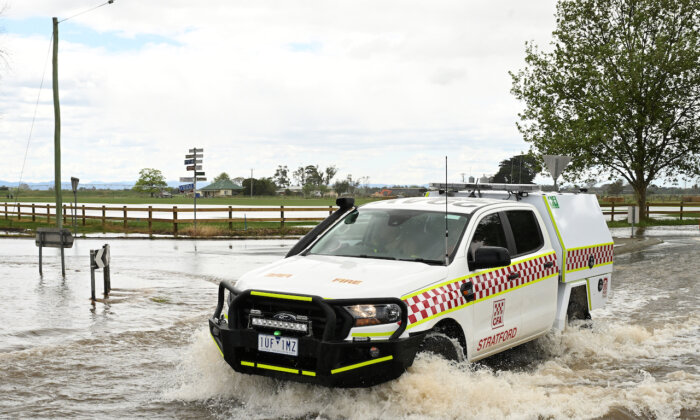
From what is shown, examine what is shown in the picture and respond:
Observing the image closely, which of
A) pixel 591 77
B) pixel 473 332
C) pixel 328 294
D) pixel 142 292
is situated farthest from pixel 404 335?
pixel 591 77

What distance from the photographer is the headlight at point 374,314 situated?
217 inches

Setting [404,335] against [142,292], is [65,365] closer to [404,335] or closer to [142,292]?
[404,335]

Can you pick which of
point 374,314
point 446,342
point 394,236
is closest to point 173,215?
point 394,236

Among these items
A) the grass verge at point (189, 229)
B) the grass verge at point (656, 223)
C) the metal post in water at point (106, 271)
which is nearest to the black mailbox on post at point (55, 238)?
the metal post in water at point (106, 271)

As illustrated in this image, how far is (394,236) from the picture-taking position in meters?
Answer: 6.96

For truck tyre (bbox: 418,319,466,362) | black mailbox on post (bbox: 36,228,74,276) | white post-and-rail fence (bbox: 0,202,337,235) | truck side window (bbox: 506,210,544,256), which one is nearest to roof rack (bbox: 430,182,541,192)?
truck side window (bbox: 506,210,544,256)

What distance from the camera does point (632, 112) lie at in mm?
35938

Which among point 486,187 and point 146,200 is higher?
point 486,187

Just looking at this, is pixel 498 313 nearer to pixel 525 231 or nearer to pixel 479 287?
pixel 479 287

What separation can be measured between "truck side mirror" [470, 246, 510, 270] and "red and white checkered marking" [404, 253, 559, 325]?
0.53ft

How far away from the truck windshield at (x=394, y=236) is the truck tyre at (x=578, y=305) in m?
2.38

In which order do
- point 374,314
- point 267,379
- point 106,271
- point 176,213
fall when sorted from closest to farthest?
point 374,314, point 267,379, point 106,271, point 176,213

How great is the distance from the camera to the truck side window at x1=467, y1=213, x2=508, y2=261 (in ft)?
22.7

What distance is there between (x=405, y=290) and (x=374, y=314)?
345 mm
